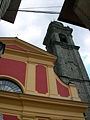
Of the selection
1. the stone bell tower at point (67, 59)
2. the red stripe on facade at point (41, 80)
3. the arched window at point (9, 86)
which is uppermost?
the stone bell tower at point (67, 59)

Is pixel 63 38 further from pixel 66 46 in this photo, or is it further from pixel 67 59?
pixel 67 59

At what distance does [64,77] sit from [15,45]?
7713 millimetres

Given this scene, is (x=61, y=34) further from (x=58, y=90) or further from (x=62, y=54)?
(x=58, y=90)

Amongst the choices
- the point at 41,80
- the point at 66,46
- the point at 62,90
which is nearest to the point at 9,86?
the point at 41,80

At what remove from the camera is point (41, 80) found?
11727 mm

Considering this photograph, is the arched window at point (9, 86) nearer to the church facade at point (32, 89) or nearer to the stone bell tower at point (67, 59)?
the church facade at point (32, 89)

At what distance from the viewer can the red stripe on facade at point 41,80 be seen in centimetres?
1123

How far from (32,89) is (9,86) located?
1.13 m

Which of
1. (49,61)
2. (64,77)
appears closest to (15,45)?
(49,61)

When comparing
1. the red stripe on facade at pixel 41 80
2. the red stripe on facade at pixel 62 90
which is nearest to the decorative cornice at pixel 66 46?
the red stripe on facade at pixel 41 80

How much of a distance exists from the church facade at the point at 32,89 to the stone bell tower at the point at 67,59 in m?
6.17

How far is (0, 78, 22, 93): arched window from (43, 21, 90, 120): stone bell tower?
7.96m

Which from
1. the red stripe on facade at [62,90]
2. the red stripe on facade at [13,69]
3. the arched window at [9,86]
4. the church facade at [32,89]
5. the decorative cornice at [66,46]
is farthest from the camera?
the decorative cornice at [66,46]

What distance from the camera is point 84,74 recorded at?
69.4 feet
